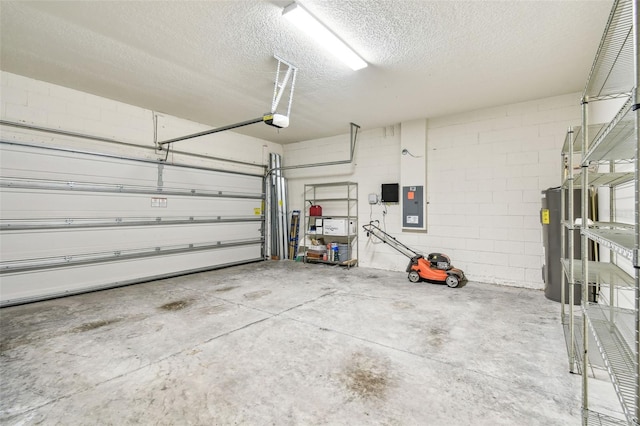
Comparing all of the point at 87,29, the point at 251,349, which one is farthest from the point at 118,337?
the point at 87,29

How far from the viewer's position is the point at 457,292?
417 centimetres

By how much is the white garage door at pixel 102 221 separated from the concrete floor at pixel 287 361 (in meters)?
0.52

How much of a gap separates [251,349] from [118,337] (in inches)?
51.4

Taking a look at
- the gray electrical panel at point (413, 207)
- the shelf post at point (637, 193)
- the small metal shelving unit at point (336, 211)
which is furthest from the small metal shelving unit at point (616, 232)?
the small metal shelving unit at point (336, 211)

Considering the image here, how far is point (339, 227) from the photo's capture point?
5.93 m

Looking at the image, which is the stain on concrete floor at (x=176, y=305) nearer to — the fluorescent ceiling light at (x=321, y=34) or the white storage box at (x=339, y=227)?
the white storage box at (x=339, y=227)

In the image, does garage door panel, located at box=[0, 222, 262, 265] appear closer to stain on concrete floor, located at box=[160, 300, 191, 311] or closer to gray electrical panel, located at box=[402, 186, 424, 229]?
stain on concrete floor, located at box=[160, 300, 191, 311]

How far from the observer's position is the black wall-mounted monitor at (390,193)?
5574mm

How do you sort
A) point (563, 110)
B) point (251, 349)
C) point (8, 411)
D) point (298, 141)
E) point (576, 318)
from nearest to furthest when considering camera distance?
point (8, 411), point (251, 349), point (576, 318), point (563, 110), point (298, 141)

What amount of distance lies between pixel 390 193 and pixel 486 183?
5.32 feet

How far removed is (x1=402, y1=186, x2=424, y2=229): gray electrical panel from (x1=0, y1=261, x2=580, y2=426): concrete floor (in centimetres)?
173

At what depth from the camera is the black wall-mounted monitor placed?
5574 millimetres

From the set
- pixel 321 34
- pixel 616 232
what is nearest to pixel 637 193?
pixel 616 232

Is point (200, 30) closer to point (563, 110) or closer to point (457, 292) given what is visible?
point (457, 292)
